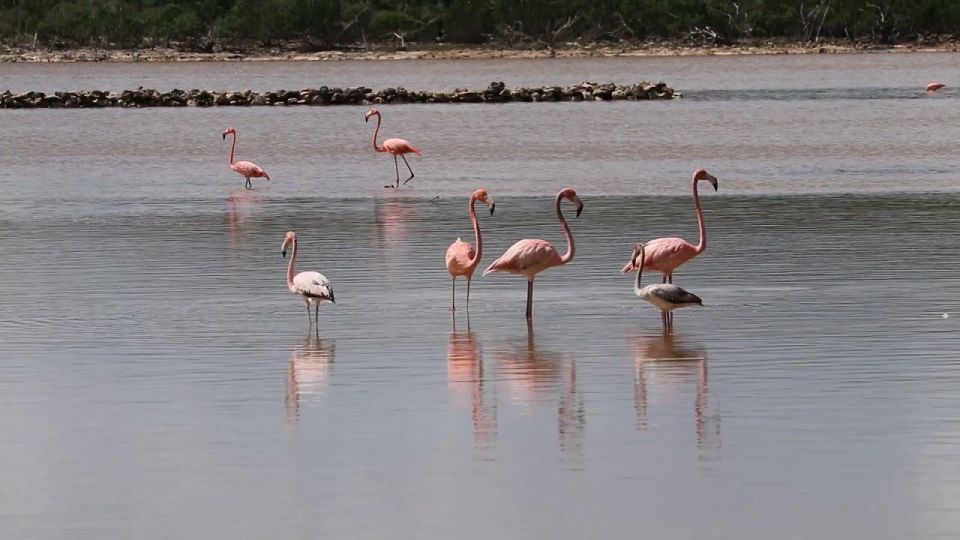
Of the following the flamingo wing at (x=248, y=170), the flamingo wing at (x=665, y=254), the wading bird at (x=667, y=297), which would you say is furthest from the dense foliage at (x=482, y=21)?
the wading bird at (x=667, y=297)

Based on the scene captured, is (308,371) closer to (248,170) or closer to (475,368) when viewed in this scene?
(475,368)

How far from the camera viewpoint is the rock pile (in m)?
57.0

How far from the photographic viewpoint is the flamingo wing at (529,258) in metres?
14.7

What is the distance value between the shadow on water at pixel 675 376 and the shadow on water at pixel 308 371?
1.89 metres

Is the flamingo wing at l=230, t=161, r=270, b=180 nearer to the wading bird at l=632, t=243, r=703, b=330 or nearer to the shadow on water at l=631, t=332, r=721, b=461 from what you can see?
the wading bird at l=632, t=243, r=703, b=330

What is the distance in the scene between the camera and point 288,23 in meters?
92.9

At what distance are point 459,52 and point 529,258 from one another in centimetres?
7913

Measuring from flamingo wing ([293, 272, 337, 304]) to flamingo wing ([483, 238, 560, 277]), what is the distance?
1.31 meters

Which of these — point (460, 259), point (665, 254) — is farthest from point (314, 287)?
point (665, 254)

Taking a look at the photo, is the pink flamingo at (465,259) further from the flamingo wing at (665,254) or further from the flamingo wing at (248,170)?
the flamingo wing at (248,170)

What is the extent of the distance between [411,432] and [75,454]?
1711 millimetres

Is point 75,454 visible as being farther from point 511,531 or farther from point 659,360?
point 659,360

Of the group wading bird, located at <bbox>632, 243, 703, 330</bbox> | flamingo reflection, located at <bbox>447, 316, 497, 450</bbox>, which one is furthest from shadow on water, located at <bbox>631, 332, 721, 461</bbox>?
flamingo reflection, located at <bbox>447, 316, 497, 450</bbox>

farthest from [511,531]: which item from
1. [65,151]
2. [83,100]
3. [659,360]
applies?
[83,100]
